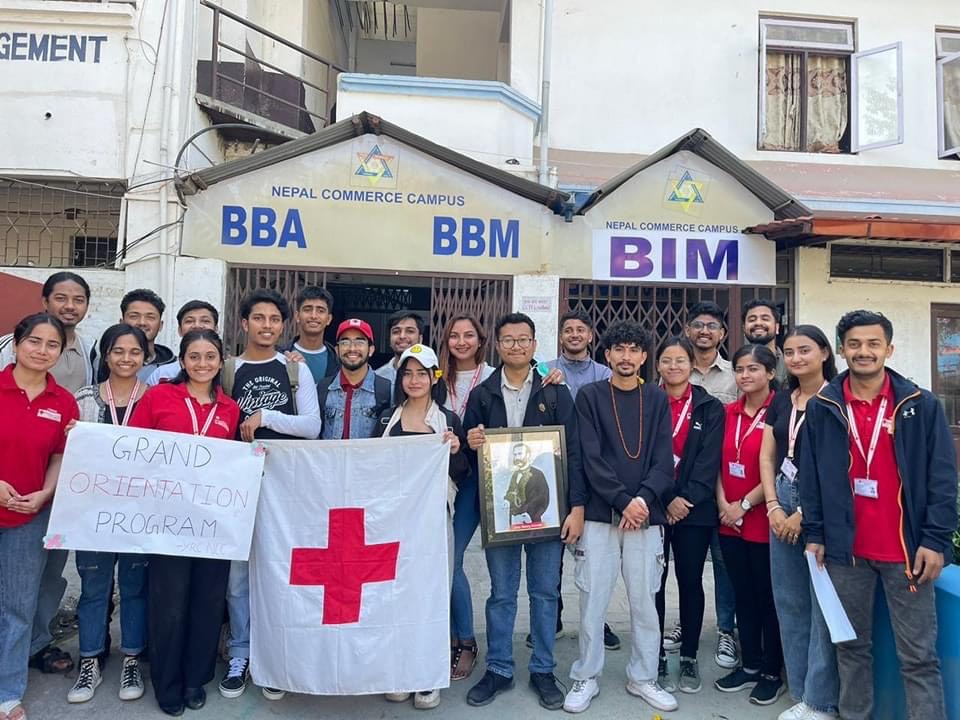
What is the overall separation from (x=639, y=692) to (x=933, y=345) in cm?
604

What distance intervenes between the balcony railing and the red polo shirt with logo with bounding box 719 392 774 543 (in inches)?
229

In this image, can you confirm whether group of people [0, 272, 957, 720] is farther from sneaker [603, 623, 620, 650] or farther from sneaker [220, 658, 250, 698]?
sneaker [603, 623, 620, 650]

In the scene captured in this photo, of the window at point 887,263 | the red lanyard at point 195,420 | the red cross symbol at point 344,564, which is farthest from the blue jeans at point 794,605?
the window at point 887,263

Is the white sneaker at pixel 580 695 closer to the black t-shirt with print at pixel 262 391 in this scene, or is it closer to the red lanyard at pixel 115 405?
the black t-shirt with print at pixel 262 391

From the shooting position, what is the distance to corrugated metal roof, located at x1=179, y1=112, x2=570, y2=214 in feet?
19.7

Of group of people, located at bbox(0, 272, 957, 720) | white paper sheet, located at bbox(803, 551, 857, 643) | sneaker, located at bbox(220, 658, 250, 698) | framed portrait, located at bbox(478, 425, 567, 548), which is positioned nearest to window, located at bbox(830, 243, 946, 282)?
group of people, located at bbox(0, 272, 957, 720)

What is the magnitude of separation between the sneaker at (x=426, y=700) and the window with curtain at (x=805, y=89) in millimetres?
7644

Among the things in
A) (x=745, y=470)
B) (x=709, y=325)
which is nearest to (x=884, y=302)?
(x=709, y=325)

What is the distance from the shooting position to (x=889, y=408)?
2.74 meters

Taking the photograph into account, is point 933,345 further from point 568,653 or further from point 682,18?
point 568,653

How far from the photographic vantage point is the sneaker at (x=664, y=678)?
10.8 ft

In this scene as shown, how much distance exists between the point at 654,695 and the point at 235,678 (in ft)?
6.45

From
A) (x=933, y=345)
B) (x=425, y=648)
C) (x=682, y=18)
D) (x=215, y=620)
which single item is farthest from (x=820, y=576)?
(x=682, y=18)

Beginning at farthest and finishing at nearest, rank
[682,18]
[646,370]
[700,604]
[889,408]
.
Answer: [682,18] → [646,370] → [700,604] → [889,408]
